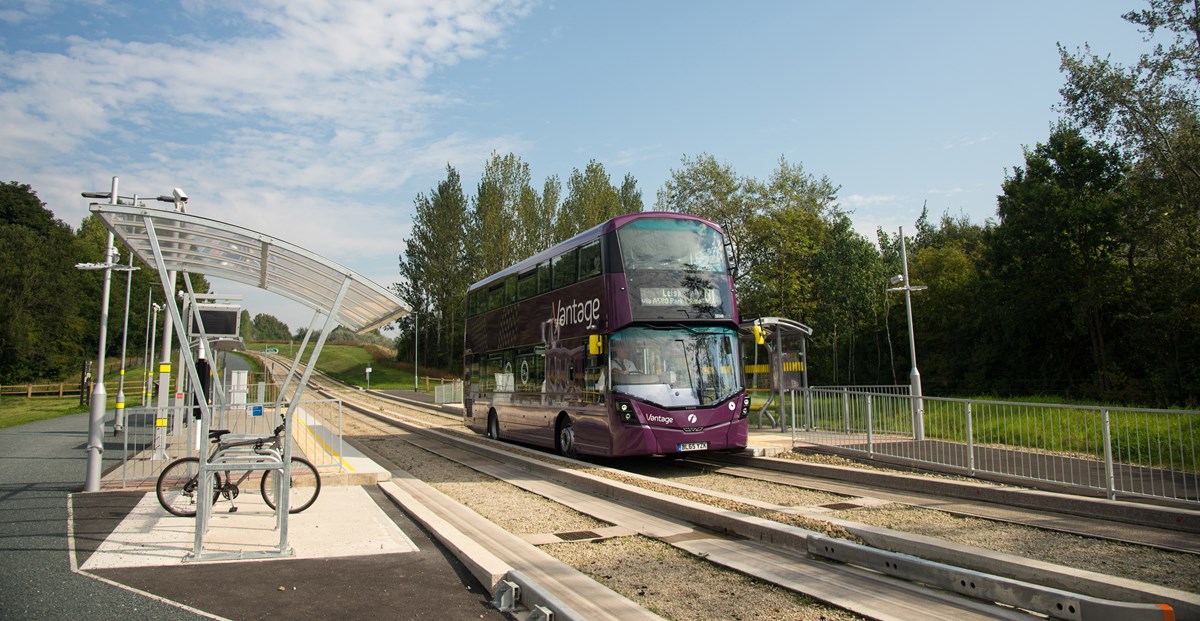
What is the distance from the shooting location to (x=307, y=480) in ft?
35.2

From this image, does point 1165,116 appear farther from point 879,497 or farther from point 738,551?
point 738,551

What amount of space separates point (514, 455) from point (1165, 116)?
31221mm

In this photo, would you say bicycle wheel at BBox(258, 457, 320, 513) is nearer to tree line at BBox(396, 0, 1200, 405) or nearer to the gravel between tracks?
the gravel between tracks

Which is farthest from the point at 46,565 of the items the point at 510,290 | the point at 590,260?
the point at 510,290

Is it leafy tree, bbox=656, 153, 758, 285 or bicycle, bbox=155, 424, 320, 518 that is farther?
leafy tree, bbox=656, 153, 758, 285

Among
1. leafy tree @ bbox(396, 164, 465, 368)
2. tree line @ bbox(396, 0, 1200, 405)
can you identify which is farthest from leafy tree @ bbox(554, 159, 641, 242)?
leafy tree @ bbox(396, 164, 465, 368)

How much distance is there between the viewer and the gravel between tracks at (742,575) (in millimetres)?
5359

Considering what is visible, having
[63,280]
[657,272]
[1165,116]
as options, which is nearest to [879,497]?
[657,272]

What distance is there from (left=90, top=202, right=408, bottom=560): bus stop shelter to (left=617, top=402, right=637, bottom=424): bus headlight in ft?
16.1

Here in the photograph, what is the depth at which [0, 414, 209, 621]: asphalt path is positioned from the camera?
518 centimetres

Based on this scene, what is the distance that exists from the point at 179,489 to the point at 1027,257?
41.3 metres

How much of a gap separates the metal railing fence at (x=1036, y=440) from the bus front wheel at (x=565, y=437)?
5.17 metres

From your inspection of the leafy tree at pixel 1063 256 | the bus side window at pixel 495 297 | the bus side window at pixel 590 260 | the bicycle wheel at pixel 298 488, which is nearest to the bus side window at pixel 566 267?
the bus side window at pixel 590 260

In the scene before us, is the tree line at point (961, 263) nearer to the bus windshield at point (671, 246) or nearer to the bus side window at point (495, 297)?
the bus windshield at point (671, 246)
